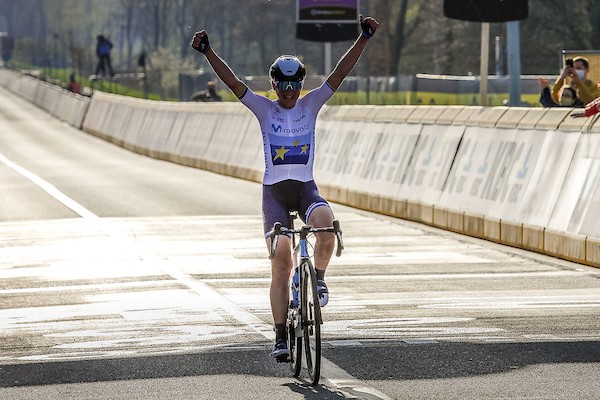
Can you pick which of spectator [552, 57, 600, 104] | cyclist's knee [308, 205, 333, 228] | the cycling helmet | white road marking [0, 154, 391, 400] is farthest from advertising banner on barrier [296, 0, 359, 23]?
cyclist's knee [308, 205, 333, 228]

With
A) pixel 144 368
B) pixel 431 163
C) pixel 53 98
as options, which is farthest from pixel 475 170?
pixel 53 98

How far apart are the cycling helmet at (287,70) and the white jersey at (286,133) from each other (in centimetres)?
30

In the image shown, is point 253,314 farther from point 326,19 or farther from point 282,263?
point 326,19

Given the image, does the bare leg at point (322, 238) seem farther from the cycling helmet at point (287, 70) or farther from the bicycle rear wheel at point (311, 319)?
the cycling helmet at point (287, 70)

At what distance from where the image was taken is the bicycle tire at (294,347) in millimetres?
9250

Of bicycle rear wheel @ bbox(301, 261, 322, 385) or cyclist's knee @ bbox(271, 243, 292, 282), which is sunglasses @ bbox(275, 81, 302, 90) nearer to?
cyclist's knee @ bbox(271, 243, 292, 282)

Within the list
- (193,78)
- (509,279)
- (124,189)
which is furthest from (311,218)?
(193,78)

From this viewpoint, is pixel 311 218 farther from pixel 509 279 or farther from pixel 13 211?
pixel 13 211

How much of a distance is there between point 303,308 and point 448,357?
44.6 inches

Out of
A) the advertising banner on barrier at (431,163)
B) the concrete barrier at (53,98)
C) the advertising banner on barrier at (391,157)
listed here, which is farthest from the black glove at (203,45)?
the concrete barrier at (53,98)

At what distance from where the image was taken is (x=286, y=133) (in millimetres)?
9930

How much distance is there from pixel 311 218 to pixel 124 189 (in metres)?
19.6

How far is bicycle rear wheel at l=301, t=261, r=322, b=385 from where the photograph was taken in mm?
8797

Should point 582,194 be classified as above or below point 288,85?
below
